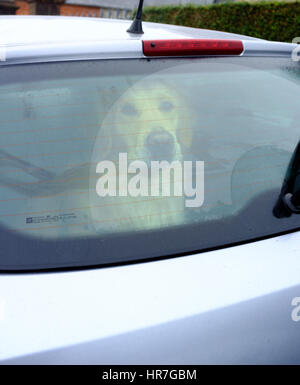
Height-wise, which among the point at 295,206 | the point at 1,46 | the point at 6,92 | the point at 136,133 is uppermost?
the point at 1,46

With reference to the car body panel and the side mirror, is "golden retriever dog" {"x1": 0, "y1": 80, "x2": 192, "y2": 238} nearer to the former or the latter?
the car body panel

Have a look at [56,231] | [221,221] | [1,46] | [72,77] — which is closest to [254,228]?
[221,221]

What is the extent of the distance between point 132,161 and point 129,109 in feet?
0.60

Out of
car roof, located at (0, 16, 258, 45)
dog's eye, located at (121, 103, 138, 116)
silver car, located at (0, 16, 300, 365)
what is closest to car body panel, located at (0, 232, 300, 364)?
silver car, located at (0, 16, 300, 365)

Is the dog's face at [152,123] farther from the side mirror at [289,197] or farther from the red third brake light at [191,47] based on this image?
the side mirror at [289,197]

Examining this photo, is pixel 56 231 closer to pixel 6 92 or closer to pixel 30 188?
→ pixel 30 188

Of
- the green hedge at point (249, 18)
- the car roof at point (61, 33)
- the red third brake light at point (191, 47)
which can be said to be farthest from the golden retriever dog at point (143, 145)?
the green hedge at point (249, 18)

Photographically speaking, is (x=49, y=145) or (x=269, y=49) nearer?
(x=49, y=145)

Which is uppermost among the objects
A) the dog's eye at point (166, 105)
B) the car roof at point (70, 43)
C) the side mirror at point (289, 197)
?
the car roof at point (70, 43)

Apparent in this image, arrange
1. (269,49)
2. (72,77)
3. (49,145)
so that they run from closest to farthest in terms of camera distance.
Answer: (49,145) → (72,77) → (269,49)

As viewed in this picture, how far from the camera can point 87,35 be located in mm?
1596

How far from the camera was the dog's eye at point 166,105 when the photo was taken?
148 centimetres

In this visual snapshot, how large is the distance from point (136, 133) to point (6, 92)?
424 mm

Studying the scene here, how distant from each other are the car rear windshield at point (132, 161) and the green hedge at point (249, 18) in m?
9.80
